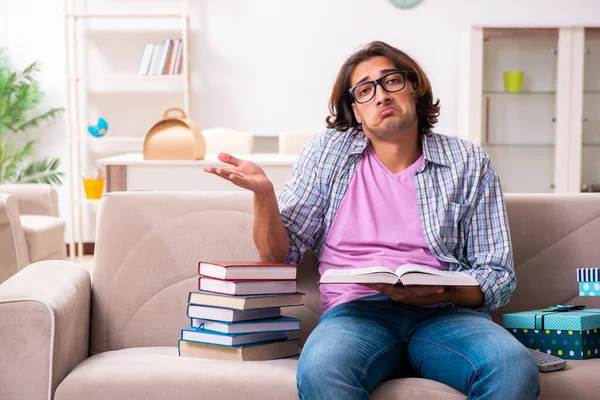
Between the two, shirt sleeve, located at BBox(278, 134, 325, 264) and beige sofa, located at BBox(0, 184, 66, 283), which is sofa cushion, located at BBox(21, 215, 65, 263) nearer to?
beige sofa, located at BBox(0, 184, 66, 283)

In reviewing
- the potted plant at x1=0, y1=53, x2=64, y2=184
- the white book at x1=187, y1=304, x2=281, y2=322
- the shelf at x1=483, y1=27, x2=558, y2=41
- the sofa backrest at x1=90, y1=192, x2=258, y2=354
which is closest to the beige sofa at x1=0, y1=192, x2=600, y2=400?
the sofa backrest at x1=90, y1=192, x2=258, y2=354

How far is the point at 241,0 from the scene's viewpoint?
6.00 m

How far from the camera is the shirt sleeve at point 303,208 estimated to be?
200cm

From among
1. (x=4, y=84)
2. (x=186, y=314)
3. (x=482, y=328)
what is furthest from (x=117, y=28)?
(x=482, y=328)

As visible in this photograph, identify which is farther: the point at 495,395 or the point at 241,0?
the point at 241,0

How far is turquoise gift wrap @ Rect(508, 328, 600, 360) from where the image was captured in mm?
1856

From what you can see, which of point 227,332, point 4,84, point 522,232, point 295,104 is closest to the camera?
point 227,332

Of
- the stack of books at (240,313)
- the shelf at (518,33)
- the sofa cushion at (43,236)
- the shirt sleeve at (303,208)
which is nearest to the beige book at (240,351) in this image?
the stack of books at (240,313)

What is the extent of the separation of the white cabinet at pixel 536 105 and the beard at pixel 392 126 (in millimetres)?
3768

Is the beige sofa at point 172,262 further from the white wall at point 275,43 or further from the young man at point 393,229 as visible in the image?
the white wall at point 275,43

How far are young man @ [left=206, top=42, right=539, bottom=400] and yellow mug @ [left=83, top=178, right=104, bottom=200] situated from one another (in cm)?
382

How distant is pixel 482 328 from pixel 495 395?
0.20m

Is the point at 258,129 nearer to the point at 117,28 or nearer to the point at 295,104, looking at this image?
the point at 295,104

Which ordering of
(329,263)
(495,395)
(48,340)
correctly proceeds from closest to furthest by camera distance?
(495,395) < (48,340) < (329,263)
